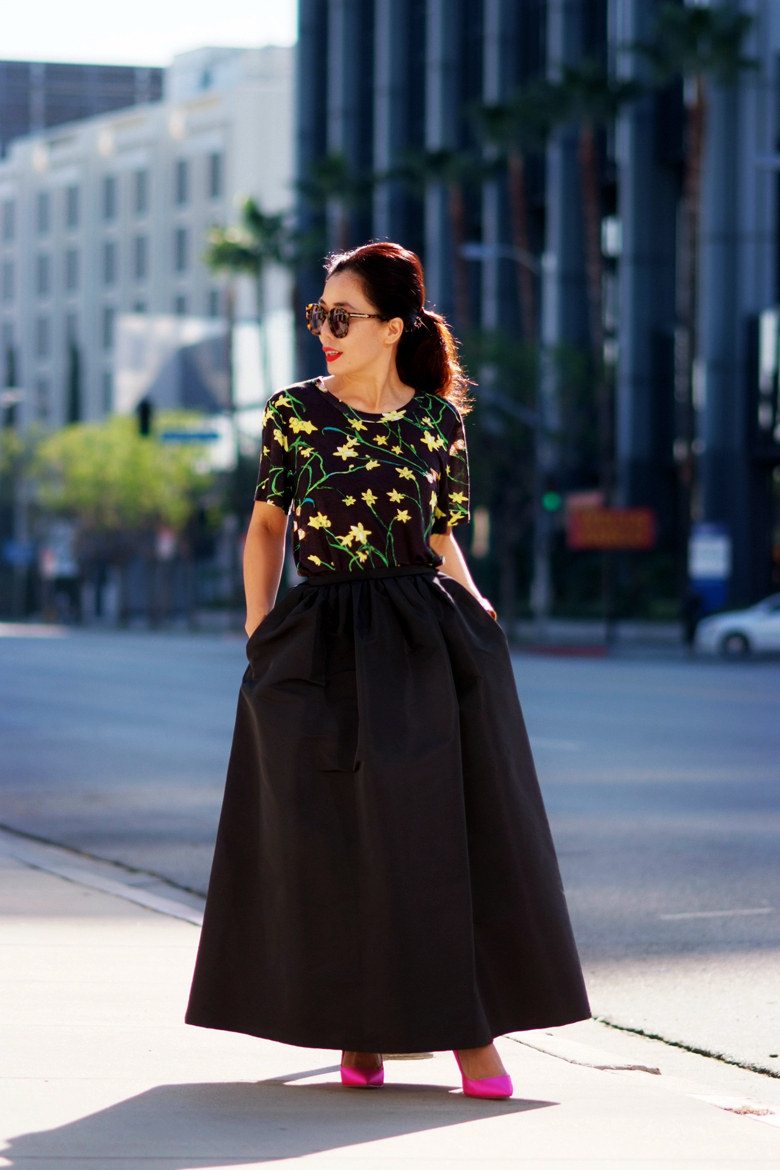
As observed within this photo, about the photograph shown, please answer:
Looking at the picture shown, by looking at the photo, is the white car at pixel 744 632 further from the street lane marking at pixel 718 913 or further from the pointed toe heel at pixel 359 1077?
the pointed toe heel at pixel 359 1077

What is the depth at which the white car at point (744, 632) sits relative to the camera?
3978 cm

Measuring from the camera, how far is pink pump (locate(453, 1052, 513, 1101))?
4.90 m

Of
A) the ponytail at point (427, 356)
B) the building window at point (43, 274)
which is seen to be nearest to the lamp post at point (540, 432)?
the ponytail at point (427, 356)

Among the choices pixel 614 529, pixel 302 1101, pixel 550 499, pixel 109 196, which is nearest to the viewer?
pixel 302 1101

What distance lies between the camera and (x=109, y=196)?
120 metres

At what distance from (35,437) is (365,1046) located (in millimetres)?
98358

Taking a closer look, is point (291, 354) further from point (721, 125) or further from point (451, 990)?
point (451, 990)

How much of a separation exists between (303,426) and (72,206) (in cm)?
11995

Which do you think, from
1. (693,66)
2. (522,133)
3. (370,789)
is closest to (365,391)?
(370,789)

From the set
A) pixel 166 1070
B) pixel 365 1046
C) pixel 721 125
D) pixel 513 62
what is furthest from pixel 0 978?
pixel 513 62

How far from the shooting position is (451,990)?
477 centimetres

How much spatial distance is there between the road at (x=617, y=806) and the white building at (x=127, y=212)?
276 ft

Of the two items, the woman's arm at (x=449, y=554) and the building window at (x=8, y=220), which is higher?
the building window at (x=8, y=220)

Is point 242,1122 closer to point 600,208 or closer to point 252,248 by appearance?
point 600,208
